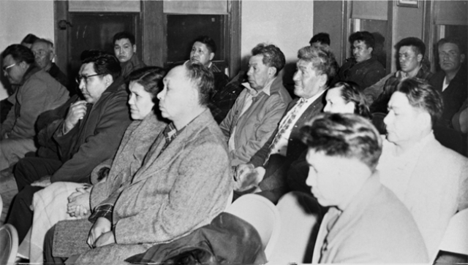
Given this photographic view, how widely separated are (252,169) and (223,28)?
264 centimetres

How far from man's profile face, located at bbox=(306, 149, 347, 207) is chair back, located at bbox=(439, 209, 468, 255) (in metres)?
0.70

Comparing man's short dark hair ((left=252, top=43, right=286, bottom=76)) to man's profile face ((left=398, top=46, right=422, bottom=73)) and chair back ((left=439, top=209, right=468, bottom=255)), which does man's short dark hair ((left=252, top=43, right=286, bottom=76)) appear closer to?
man's profile face ((left=398, top=46, right=422, bottom=73))

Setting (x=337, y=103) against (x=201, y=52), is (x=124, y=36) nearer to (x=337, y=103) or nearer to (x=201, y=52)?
(x=201, y=52)

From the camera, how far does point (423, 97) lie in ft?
7.61

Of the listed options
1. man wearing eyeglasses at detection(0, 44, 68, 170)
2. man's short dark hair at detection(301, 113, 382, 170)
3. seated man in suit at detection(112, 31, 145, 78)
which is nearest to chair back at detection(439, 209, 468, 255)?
man's short dark hair at detection(301, 113, 382, 170)

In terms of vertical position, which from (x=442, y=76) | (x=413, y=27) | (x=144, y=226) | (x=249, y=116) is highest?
Result: (x=413, y=27)

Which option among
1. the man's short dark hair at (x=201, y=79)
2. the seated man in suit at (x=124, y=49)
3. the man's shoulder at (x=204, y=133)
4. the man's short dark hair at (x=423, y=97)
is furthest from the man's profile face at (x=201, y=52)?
the man's short dark hair at (x=423, y=97)

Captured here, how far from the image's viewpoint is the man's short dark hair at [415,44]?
349 cm

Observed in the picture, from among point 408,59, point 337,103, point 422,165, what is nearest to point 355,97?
point 337,103

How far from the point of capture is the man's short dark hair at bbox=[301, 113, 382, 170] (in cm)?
157

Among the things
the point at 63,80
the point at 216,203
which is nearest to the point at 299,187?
the point at 216,203

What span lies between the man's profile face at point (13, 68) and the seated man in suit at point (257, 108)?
1498 millimetres

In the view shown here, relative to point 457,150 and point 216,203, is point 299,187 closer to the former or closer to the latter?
point 216,203

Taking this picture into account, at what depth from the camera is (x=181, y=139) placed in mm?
2322
